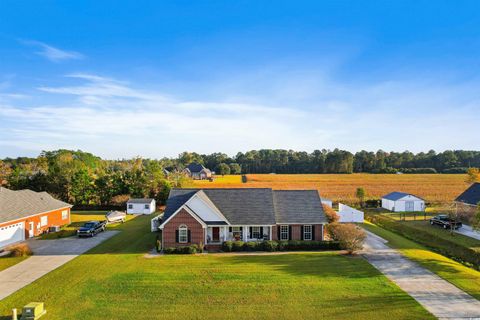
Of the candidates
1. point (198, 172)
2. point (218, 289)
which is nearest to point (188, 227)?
point (218, 289)

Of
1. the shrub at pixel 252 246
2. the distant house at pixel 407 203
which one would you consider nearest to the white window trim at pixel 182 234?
the shrub at pixel 252 246

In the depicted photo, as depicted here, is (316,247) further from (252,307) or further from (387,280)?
(252,307)

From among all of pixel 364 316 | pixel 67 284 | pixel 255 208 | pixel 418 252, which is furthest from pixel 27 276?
pixel 418 252

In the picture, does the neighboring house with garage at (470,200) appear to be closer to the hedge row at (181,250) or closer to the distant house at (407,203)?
the distant house at (407,203)

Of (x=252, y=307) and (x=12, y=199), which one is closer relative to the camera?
(x=252, y=307)

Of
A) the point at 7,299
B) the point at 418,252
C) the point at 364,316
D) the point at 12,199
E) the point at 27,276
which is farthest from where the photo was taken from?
the point at 12,199

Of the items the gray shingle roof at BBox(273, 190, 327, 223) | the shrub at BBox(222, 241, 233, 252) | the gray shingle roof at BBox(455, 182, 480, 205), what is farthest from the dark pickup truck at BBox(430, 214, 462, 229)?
the shrub at BBox(222, 241, 233, 252)

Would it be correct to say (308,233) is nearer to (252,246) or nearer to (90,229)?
(252,246)
